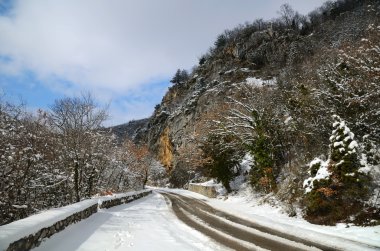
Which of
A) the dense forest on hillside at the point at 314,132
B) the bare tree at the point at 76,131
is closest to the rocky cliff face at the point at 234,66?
the dense forest on hillside at the point at 314,132

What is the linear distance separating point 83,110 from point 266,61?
54.2 metres

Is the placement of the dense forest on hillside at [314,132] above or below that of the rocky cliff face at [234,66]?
below

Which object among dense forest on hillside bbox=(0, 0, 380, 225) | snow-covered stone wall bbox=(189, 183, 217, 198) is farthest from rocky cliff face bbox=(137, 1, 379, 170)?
dense forest on hillside bbox=(0, 0, 380, 225)

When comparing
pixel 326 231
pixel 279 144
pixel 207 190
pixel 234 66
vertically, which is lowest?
pixel 326 231

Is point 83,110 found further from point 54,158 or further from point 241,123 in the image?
point 241,123

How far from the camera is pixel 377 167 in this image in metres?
14.6

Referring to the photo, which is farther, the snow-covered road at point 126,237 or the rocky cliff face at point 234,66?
the rocky cliff face at point 234,66

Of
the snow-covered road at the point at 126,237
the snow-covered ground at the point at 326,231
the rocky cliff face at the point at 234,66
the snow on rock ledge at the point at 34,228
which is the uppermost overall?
the rocky cliff face at the point at 234,66

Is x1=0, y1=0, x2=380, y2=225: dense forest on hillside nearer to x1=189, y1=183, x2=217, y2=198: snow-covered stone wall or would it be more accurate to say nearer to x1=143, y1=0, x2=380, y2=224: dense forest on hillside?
x1=143, y1=0, x2=380, y2=224: dense forest on hillside

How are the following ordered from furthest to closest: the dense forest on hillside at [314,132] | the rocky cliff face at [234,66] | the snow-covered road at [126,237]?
the rocky cliff face at [234,66] < the dense forest on hillside at [314,132] < the snow-covered road at [126,237]

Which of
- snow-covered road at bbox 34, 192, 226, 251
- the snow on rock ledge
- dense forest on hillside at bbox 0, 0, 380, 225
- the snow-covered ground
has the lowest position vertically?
the snow-covered ground

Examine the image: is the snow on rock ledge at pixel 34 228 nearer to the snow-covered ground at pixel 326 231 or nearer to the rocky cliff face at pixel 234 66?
the snow-covered ground at pixel 326 231

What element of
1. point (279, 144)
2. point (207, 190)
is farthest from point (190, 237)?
point (207, 190)

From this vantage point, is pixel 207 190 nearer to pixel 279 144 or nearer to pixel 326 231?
pixel 279 144
